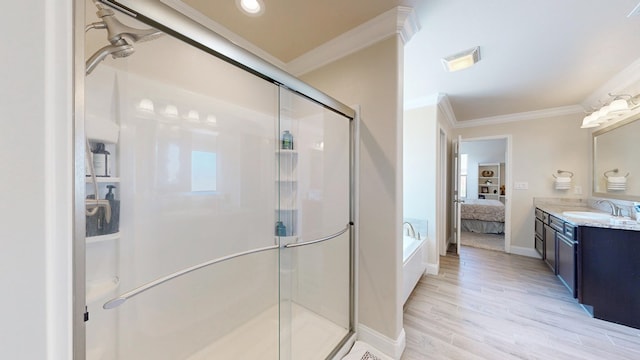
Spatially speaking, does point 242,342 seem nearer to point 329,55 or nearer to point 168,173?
point 168,173

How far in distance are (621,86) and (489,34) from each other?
2.14 metres

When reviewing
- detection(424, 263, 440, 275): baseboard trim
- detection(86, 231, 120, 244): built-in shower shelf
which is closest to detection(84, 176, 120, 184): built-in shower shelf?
detection(86, 231, 120, 244): built-in shower shelf

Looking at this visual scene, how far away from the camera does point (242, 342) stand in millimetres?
1734

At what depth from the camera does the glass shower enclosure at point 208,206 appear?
1.17m

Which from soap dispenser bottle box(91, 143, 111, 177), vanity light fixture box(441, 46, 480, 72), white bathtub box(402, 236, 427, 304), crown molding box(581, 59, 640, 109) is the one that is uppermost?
vanity light fixture box(441, 46, 480, 72)

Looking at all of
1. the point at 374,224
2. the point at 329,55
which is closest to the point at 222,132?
the point at 329,55

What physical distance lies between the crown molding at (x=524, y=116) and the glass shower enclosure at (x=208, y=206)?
140 inches

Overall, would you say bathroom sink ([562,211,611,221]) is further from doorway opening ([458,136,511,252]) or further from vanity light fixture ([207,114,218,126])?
vanity light fixture ([207,114,218,126])

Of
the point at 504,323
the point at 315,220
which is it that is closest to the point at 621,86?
the point at 504,323

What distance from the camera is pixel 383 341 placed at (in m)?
1.70

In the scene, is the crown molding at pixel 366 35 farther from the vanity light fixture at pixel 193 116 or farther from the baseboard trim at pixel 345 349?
the baseboard trim at pixel 345 349

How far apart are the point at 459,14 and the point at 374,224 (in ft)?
5.44

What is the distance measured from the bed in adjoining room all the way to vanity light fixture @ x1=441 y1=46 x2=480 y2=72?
13.5 ft

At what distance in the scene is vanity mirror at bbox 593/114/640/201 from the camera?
2391 millimetres
